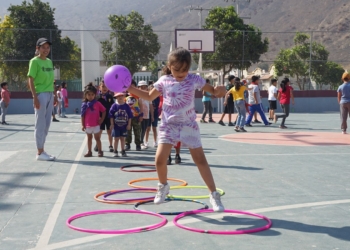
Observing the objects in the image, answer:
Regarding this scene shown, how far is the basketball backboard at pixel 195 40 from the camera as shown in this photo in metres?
32.2

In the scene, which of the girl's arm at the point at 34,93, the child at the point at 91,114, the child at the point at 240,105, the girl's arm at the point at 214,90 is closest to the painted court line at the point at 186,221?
the girl's arm at the point at 214,90

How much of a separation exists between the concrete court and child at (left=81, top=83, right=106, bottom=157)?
491 millimetres

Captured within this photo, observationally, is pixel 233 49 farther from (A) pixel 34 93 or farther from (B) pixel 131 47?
(A) pixel 34 93

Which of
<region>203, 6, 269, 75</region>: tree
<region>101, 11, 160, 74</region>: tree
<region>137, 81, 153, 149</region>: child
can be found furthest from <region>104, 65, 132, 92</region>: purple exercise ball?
<region>203, 6, 269, 75</region>: tree

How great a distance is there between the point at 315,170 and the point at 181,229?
481cm

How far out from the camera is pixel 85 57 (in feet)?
157

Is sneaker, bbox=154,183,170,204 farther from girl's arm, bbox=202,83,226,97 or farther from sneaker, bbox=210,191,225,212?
girl's arm, bbox=202,83,226,97

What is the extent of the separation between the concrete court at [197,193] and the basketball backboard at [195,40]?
60.3 feet

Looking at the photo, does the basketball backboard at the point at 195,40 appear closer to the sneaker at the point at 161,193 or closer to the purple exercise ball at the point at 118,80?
the sneaker at the point at 161,193

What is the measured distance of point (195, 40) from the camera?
3244 centimetres

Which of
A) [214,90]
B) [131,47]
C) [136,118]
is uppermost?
[131,47]

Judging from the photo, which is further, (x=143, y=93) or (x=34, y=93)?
(x=34, y=93)

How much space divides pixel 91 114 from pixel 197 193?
485cm

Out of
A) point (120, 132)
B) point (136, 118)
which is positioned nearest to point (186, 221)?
point (120, 132)
